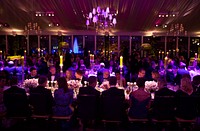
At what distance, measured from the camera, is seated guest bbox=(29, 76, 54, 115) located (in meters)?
5.11

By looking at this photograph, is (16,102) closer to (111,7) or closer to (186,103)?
(186,103)

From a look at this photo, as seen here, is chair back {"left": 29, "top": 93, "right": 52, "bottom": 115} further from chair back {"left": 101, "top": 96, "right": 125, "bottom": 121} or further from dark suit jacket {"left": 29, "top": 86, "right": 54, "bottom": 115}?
chair back {"left": 101, "top": 96, "right": 125, "bottom": 121}

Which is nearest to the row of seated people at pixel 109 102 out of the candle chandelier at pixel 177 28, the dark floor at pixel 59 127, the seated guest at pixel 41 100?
the seated guest at pixel 41 100

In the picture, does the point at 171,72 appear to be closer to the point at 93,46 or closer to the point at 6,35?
the point at 93,46

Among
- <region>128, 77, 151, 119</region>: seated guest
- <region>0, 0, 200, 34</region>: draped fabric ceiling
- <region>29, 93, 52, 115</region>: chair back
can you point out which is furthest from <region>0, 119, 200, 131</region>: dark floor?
<region>0, 0, 200, 34</region>: draped fabric ceiling

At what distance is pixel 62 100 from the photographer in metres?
5.18

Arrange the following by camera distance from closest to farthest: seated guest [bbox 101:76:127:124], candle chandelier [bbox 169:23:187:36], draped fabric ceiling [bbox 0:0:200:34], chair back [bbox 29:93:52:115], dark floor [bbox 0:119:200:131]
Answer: seated guest [bbox 101:76:127:124] < chair back [bbox 29:93:52:115] < dark floor [bbox 0:119:200:131] < candle chandelier [bbox 169:23:187:36] < draped fabric ceiling [bbox 0:0:200:34]

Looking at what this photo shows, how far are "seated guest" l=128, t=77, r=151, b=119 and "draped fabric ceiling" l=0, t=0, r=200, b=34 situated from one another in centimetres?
758

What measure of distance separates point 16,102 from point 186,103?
3.10 metres

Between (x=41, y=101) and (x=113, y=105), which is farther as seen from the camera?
(x=41, y=101)

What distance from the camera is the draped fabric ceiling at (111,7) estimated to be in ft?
42.5

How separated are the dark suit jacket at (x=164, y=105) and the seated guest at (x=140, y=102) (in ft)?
0.53

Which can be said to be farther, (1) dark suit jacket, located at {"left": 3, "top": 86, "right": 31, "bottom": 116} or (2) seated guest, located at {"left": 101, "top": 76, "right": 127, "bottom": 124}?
(1) dark suit jacket, located at {"left": 3, "top": 86, "right": 31, "bottom": 116}

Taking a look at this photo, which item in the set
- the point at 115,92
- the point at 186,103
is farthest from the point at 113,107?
the point at 186,103
